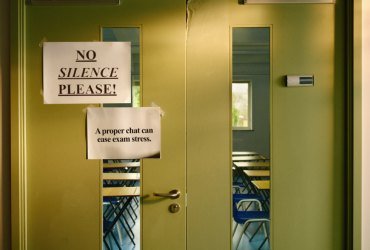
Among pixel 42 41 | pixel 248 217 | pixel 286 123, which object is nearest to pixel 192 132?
pixel 286 123

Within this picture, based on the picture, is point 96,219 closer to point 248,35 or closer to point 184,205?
point 184,205

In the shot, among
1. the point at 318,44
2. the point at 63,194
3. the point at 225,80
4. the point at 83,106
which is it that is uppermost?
the point at 318,44

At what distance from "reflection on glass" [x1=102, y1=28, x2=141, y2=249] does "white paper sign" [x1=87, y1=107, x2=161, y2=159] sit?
52 mm

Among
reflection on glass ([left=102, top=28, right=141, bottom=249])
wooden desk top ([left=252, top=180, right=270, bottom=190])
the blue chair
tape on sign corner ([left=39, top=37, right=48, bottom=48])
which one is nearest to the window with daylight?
wooden desk top ([left=252, top=180, right=270, bottom=190])

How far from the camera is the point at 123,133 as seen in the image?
→ 67.7 inches

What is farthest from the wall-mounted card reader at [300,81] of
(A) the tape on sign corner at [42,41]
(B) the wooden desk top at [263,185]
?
(A) the tape on sign corner at [42,41]

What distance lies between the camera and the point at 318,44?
1.73 meters

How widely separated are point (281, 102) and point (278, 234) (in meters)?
0.81

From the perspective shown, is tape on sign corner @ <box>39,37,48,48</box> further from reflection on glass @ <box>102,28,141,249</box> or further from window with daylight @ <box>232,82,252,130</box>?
window with daylight @ <box>232,82,252,130</box>

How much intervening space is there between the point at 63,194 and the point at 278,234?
4.40ft

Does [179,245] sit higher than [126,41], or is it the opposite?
[126,41]

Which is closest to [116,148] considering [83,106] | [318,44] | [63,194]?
[83,106]

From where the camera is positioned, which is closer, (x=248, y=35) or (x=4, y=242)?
(x=4, y=242)

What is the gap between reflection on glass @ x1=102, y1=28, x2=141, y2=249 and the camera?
1.71 meters
